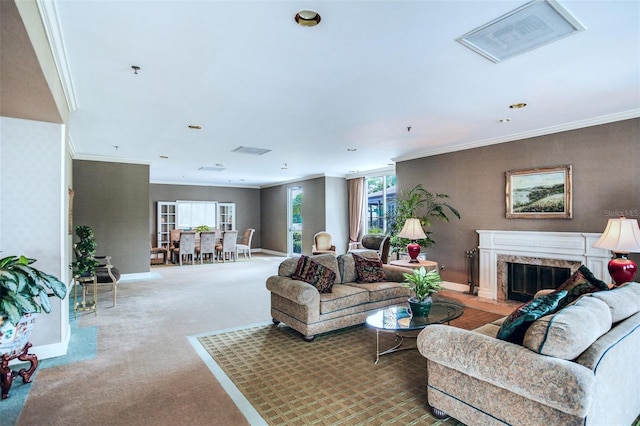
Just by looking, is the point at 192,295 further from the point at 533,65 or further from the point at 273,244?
the point at 273,244

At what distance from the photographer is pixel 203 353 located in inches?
136

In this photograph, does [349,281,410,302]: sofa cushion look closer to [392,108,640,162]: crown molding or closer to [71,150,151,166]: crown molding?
[392,108,640,162]: crown molding

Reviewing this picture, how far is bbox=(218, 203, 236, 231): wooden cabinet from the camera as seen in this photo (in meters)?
13.1

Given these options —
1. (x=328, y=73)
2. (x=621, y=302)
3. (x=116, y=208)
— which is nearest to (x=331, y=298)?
(x=328, y=73)

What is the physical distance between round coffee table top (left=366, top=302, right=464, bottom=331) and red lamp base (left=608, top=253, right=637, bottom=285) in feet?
6.20

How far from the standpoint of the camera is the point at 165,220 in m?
12.2

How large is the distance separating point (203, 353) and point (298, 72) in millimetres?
2877

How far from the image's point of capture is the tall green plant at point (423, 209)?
641 cm

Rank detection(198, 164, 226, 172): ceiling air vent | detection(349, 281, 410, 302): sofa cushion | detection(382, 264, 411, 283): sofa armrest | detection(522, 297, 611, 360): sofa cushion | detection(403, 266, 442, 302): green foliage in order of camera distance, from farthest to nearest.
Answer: detection(198, 164, 226, 172): ceiling air vent < detection(382, 264, 411, 283): sofa armrest < detection(349, 281, 410, 302): sofa cushion < detection(403, 266, 442, 302): green foliage < detection(522, 297, 611, 360): sofa cushion

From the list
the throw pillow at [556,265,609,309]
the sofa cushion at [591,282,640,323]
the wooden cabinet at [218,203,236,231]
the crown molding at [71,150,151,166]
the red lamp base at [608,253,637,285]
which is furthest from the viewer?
the wooden cabinet at [218,203,236,231]

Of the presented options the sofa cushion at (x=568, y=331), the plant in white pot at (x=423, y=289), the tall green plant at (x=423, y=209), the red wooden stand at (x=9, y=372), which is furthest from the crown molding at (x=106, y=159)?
the sofa cushion at (x=568, y=331)

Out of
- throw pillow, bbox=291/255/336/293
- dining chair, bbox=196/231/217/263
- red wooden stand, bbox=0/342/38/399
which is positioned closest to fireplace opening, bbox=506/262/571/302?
throw pillow, bbox=291/255/336/293

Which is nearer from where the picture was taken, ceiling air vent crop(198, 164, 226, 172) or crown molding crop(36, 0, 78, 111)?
crown molding crop(36, 0, 78, 111)

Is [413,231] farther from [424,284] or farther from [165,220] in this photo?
[165,220]
